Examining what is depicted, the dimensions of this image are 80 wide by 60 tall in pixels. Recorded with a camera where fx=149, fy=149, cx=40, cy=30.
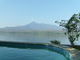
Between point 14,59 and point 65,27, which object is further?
point 65,27

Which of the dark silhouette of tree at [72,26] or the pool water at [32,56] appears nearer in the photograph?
the pool water at [32,56]

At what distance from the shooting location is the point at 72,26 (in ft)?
38.9

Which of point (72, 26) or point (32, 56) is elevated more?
point (72, 26)

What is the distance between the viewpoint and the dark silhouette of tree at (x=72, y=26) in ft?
37.9

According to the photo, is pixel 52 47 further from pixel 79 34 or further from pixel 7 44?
pixel 7 44

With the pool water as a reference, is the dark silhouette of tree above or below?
above

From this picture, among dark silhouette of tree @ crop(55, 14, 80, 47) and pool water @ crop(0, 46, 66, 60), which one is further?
dark silhouette of tree @ crop(55, 14, 80, 47)

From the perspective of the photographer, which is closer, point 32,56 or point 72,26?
point 32,56

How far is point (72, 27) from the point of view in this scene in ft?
39.1

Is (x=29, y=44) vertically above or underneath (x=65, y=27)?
→ underneath

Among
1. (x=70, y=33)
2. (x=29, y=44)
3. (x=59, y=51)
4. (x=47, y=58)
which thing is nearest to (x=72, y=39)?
(x=70, y=33)

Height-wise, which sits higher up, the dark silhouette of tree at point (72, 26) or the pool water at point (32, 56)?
the dark silhouette of tree at point (72, 26)

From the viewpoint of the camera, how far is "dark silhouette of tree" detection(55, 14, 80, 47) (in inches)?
455

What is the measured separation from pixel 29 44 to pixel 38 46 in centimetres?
80
